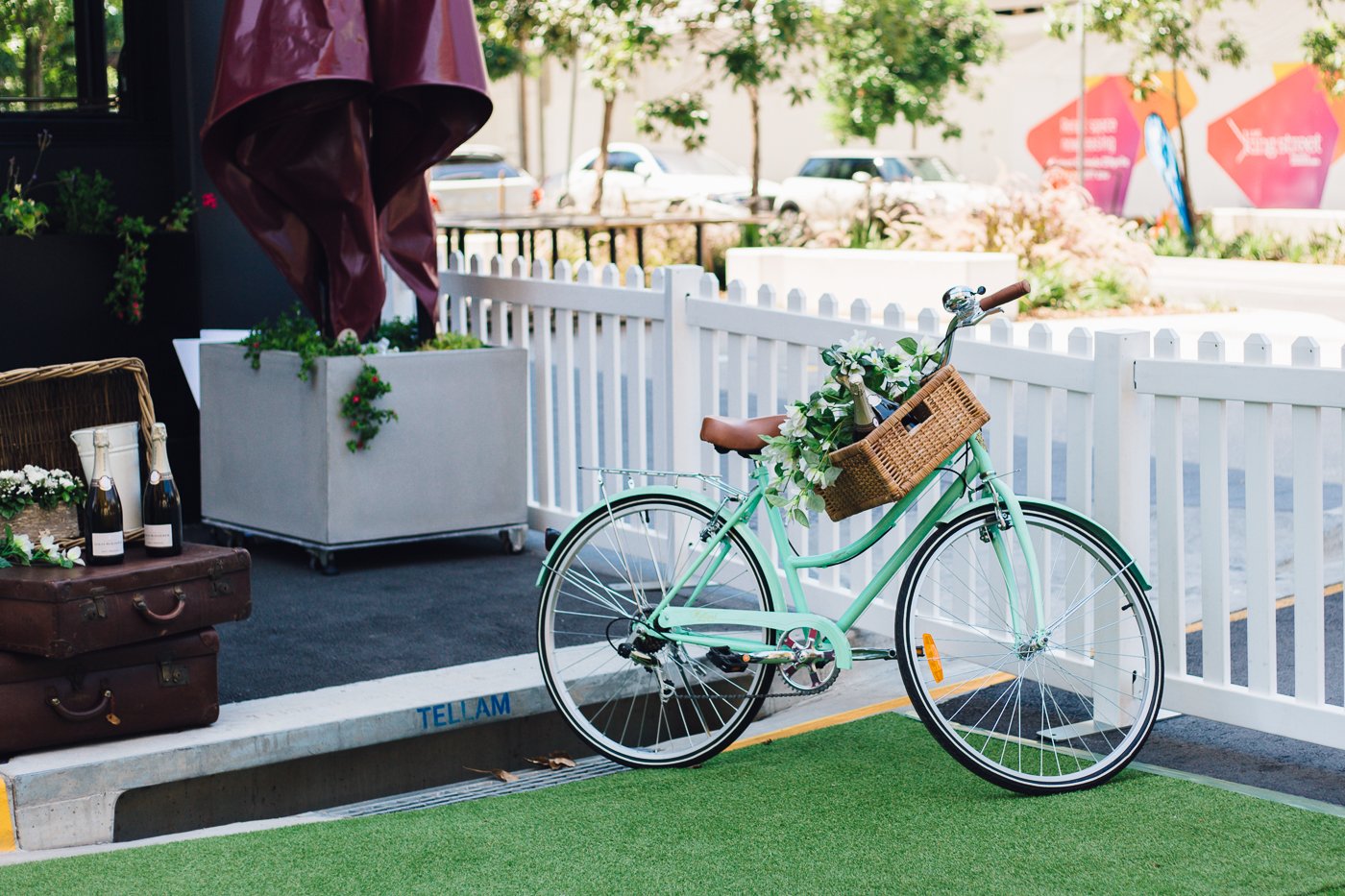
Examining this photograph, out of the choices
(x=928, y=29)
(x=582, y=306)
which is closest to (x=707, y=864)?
(x=582, y=306)

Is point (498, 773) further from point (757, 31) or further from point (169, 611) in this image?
point (757, 31)

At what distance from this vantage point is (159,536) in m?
4.55

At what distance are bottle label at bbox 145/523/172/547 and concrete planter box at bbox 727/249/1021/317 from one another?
10817 mm

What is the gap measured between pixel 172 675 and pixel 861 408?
2.01 meters

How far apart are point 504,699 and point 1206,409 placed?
2.21 meters

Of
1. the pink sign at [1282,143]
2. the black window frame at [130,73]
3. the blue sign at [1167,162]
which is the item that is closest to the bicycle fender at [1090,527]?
the black window frame at [130,73]

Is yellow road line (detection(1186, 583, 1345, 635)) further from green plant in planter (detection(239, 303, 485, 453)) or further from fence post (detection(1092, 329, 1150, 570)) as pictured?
green plant in planter (detection(239, 303, 485, 453))

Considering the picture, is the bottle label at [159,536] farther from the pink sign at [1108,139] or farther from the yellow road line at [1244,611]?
the pink sign at [1108,139]

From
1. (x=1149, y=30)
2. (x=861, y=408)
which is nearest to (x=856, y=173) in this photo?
(x=1149, y=30)

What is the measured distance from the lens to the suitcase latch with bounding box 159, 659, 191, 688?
445cm

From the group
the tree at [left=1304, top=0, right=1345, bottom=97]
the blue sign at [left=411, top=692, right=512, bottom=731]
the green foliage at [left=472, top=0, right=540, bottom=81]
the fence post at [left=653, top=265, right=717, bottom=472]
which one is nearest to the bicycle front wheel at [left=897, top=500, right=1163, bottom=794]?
the fence post at [left=653, top=265, right=717, bottom=472]

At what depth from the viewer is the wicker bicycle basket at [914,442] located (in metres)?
4.11

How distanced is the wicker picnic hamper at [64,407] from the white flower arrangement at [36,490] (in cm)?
21

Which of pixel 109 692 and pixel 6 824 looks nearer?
pixel 6 824
